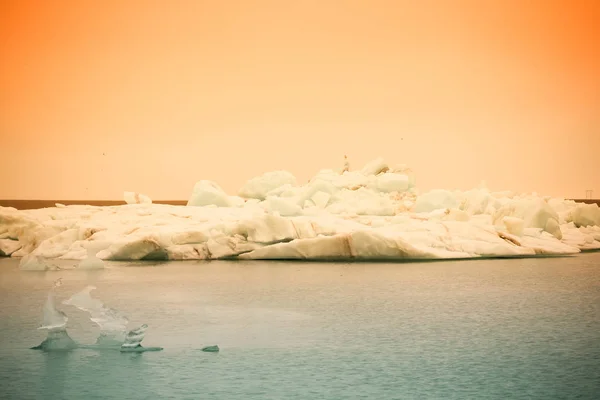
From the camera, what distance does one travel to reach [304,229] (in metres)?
19.6

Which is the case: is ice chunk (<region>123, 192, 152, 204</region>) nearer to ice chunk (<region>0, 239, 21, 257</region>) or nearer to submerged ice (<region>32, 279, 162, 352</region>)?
ice chunk (<region>0, 239, 21, 257</region>)

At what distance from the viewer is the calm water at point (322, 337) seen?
7020 millimetres

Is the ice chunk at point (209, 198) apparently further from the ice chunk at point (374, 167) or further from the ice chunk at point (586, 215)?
the ice chunk at point (586, 215)

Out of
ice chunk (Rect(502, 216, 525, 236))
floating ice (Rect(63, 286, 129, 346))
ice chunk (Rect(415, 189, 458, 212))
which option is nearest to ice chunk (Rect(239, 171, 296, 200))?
ice chunk (Rect(415, 189, 458, 212))

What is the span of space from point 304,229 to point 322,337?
399 inches

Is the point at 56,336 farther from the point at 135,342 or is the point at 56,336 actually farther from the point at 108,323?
the point at 135,342

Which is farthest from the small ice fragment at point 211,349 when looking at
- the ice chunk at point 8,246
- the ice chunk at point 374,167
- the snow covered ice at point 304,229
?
the ice chunk at point 374,167

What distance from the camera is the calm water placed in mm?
7020

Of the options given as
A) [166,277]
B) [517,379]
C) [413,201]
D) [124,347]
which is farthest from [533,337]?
[413,201]

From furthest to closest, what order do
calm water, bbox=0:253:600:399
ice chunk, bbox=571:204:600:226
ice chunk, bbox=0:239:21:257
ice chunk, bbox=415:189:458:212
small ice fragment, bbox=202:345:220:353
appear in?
ice chunk, bbox=415:189:458:212, ice chunk, bbox=571:204:600:226, ice chunk, bbox=0:239:21:257, small ice fragment, bbox=202:345:220:353, calm water, bbox=0:253:600:399

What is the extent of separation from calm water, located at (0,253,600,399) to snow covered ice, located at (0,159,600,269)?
257 cm

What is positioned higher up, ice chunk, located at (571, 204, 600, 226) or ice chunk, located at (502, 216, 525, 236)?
ice chunk, located at (571, 204, 600, 226)

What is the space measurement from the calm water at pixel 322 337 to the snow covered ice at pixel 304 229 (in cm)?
257

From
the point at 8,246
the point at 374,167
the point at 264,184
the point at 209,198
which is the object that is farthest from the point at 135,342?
the point at 374,167
